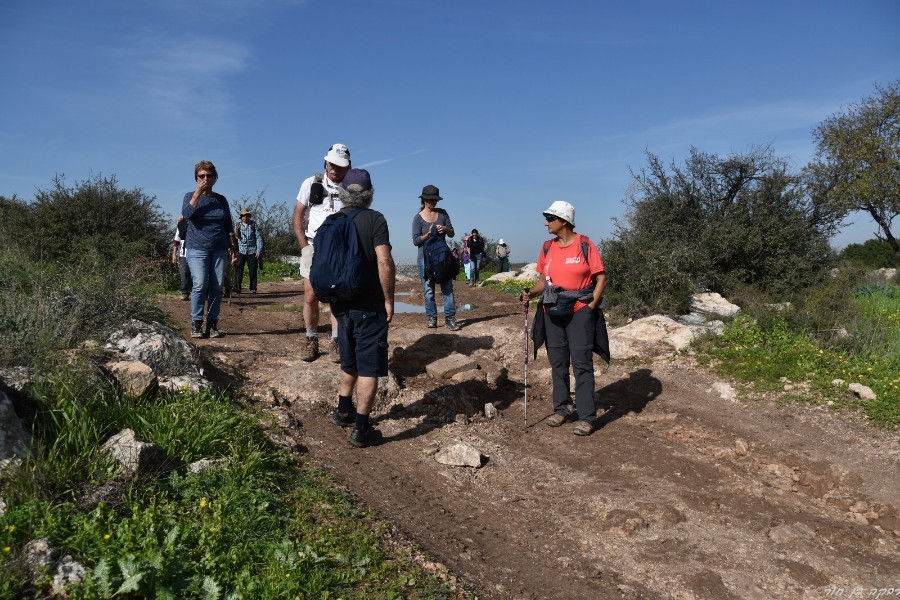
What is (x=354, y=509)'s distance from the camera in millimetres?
3781

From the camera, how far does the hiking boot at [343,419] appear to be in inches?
203

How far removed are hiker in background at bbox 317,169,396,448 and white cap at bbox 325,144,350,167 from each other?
3.75 ft

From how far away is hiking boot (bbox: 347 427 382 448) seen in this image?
4855 millimetres

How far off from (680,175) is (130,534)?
13273 millimetres

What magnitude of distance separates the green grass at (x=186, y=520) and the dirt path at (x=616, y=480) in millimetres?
415

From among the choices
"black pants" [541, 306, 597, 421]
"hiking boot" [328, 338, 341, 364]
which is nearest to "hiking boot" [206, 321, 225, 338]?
"hiking boot" [328, 338, 341, 364]

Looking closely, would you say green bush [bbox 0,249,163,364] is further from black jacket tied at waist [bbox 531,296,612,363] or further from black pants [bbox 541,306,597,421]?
black pants [bbox 541,306,597,421]

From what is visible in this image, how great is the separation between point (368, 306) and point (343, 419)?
3.60 feet

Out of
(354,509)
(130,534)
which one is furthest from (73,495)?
(354,509)

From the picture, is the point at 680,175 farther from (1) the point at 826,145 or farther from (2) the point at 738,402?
(1) the point at 826,145

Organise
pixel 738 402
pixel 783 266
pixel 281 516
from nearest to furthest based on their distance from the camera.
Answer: pixel 281 516, pixel 738 402, pixel 783 266

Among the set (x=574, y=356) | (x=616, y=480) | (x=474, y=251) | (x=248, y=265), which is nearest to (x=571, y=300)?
(x=574, y=356)

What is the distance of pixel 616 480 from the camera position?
4.66m

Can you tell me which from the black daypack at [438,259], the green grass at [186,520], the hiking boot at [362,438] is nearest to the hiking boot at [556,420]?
the hiking boot at [362,438]
